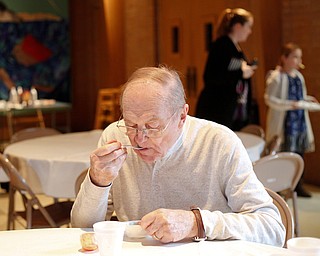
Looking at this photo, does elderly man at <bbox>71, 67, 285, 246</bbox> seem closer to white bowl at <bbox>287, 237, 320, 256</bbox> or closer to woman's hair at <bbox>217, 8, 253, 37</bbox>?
white bowl at <bbox>287, 237, 320, 256</bbox>

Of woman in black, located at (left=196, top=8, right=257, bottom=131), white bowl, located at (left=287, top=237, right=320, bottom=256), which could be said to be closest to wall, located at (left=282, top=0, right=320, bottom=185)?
woman in black, located at (left=196, top=8, right=257, bottom=131)

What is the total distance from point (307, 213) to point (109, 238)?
3905 millimetres

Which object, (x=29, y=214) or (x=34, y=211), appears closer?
(x=29, y=214)

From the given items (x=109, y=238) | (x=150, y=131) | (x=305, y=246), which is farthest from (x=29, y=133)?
(x=305, y=246)

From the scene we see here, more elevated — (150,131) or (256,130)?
(150,131)

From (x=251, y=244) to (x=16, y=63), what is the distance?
8.69 meters

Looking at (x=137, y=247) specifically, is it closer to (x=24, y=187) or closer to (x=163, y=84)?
(x=163, y=84)

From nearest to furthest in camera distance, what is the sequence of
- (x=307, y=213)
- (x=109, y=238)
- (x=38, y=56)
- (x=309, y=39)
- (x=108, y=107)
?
(x=109, y=238), (x=307, y=213), (x=309, y=39), (x=108, y=107), (x=38, y=56)

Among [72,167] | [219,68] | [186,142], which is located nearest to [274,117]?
[219,68]

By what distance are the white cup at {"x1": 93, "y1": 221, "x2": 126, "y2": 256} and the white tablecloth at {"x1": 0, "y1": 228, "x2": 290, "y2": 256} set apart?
0.08 meters

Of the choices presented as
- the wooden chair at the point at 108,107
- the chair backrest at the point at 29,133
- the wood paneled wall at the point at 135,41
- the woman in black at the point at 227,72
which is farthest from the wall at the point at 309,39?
the wooden chair at the point at 108,107

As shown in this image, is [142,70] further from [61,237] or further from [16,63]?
[16,63]

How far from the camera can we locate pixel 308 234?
14.6 feet

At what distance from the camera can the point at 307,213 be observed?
5.12 metres
